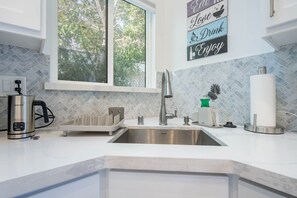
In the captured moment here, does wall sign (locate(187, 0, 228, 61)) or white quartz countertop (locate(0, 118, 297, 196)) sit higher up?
wall sign (locate(187, 0, 228, 61))

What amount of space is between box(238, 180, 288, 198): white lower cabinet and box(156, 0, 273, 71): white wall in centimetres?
71

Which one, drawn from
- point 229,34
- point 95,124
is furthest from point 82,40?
point 229,34

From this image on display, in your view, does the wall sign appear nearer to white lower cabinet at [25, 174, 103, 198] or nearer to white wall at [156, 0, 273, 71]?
white wall at [156, 0, 273, 71]

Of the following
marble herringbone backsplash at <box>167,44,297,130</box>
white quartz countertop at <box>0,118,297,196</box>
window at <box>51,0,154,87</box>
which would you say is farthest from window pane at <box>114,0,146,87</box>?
white quartz countertop at <box>0,118,297,196</box>

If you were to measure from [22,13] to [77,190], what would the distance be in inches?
30.4

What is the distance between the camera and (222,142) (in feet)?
2.57

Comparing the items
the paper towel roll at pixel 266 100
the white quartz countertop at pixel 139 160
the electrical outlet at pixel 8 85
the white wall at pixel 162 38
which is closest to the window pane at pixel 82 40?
the electrical outlet at pixel 8 85

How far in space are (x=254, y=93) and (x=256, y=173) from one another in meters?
0.63

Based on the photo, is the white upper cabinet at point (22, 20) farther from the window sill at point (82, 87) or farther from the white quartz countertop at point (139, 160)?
the white quartz countertop at point (139, 160)

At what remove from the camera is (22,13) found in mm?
759

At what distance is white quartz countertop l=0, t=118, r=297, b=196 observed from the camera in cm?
45

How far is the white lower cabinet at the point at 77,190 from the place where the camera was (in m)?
0.50

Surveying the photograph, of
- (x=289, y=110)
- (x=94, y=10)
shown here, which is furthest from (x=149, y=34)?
(x=289, y=110)

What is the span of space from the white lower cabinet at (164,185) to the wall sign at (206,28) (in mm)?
1035
